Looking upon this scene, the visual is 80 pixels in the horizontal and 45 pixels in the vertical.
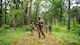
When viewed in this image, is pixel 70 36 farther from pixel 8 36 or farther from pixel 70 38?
pixel 8 36

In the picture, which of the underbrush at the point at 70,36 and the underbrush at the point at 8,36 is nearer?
the underbrush at the point at 8,36

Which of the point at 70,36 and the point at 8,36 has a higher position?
the point at 8,36

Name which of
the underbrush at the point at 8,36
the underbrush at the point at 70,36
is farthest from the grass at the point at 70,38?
the underbrush at the point at 8,36

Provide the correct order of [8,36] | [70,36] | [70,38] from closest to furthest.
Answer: [70,38]
[8,36]
[70,36]

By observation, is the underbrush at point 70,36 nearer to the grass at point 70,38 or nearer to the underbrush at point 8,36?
the grass at point 70,38

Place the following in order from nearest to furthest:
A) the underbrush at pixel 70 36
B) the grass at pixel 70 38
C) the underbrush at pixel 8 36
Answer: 1. the underbrush at pixel 8 36
2. the grass at pixel 70 38
3. the underbrush at pixel 70 36

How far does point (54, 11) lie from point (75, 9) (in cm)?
505

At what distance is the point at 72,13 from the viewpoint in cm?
4731

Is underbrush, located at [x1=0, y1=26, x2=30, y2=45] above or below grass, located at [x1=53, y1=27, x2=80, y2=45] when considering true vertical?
above

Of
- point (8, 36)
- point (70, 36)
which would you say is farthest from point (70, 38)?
point (8, 36)

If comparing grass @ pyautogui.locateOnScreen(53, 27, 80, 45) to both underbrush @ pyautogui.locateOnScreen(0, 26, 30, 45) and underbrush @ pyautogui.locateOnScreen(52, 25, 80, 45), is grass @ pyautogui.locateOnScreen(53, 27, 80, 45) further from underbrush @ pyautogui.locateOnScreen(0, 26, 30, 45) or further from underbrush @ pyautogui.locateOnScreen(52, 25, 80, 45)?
underbrush @ pyautogui.locateOnScreen(0, 26, 30, 45)

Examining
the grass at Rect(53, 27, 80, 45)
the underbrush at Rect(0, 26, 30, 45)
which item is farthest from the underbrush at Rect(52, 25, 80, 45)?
the underbrush at Rect(0, 26, 30, 45)

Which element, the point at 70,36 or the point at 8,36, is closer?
the point at 8,36

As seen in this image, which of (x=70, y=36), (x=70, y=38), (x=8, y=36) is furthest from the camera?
(x=70, y=36)
